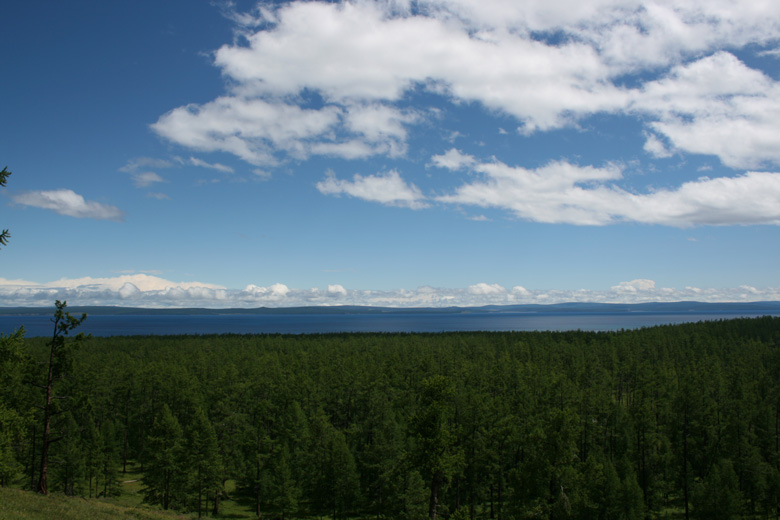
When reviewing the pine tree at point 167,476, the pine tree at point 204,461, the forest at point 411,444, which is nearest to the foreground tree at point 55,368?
the forest at point 411,444

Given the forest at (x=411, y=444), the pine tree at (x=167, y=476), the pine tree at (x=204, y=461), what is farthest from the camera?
the pine tree at (x=204, y=461)

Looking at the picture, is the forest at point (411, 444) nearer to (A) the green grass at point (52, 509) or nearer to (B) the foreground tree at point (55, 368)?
(B) the foreground tree at point (55, 368)

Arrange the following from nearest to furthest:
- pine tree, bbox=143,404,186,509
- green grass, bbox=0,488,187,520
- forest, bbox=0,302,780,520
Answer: green grass, bbox=0,488,187,520 → forest, bbox=0,302,780,520 → pine tree, bbox=143,404,186,509

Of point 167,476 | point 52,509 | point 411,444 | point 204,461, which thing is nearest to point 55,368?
point 52,509

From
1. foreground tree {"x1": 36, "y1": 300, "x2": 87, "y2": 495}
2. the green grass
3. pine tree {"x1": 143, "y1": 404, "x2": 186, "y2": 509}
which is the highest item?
foreground tree {"x1": 36, "y1": 300, "x2": 87, "y2": 495}

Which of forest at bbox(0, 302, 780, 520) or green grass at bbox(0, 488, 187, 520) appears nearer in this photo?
green grass at bbox(0, 488, 187, 520)

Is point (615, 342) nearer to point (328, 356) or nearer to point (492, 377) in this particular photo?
point (492, 377)

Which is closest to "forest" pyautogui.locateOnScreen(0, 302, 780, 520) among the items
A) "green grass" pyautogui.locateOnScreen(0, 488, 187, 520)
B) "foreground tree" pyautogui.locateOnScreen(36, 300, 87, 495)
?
"foreground tree" pyautogui.locateOnScreen(36, 300, 87, 495)

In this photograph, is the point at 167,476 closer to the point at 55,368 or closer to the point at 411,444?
the point at 411,444

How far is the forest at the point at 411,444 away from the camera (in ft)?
111

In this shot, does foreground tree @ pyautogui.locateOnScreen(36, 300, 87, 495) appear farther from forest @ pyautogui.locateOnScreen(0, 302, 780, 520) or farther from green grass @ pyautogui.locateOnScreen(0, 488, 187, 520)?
green grass @ pyautogui.locateOnScreen(0, 488, 187, 520)

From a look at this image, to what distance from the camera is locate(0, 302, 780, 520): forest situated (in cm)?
3397

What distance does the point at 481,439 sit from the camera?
44062 mm

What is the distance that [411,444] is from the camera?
48.1 metres
